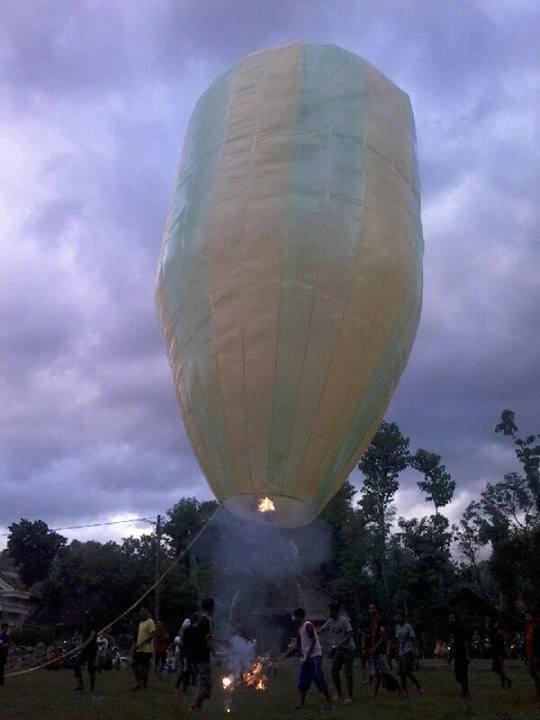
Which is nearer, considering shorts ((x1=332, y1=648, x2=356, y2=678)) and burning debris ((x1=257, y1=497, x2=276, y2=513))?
burning debris ((x1=257, y1=497, x2=276, y2=513))

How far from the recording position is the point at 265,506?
7.81 metres

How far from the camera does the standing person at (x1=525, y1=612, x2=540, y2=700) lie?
9883 millimetres

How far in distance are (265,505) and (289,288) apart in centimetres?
213

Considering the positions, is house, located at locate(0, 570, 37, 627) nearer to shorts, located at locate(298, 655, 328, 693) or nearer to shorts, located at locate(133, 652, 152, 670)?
shorts, located at locate(133, 652, 152, 670)

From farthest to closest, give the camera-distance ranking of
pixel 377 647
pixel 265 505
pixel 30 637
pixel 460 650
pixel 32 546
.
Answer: pixel 32 546 < pixel 30 637 < pixel 377 647 < pixel 460 650 < pixel 265 505

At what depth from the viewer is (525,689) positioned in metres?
12.6

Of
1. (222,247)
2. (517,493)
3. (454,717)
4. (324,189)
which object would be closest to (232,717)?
(454,717)

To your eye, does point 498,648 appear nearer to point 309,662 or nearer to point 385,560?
point 309,662

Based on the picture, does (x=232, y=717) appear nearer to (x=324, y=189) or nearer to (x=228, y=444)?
(x=228, y=444)

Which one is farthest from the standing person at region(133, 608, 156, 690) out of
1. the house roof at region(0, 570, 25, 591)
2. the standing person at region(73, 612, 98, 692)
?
the house roof at region(0, 570, 25, 591)

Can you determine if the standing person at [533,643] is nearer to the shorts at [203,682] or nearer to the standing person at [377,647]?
the standing person at [377,647]

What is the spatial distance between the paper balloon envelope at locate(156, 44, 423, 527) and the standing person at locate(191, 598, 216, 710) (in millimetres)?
2241

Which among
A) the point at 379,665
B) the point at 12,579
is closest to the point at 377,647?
the point at 379,665

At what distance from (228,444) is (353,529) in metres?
34.2
